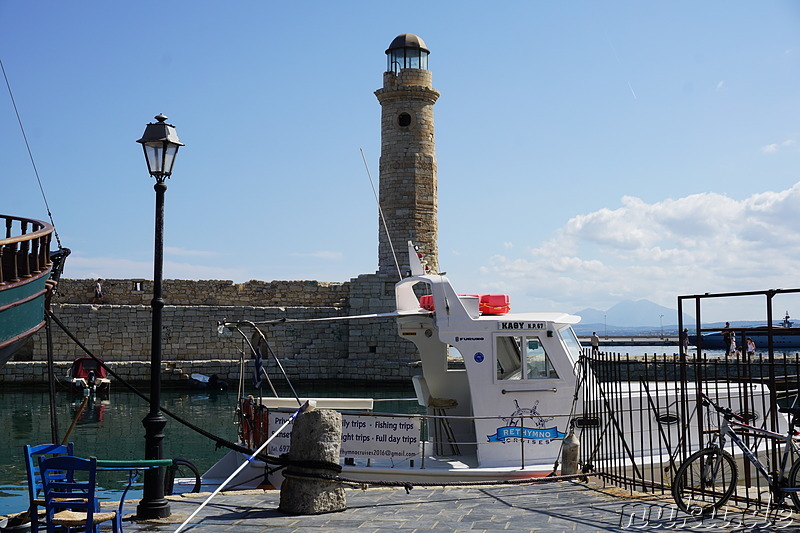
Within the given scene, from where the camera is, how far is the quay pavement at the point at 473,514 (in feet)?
19.6

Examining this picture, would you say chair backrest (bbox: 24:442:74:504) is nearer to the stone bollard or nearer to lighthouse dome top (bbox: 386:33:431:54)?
the stone bollard

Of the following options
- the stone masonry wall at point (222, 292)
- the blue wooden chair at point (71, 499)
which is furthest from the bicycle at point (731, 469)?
the stone masonry wall at point (222, 292)

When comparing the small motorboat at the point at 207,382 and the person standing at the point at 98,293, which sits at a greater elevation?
the person standing at the point at 98,293

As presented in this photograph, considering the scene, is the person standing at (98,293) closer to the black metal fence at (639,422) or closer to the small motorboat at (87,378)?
the small motorboat at (87,378)

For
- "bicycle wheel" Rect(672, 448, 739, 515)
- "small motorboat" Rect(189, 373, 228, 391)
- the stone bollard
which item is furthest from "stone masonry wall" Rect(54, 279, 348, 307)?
"bicycle wheel" Rect(672, 448, 739, 515)

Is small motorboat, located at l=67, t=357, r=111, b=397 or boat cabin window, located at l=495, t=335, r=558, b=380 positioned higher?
boat cabin window, located at l=495, t=335, r=558, b=380

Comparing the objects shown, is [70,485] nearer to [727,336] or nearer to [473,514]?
[473,514]

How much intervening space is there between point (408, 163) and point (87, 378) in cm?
1389

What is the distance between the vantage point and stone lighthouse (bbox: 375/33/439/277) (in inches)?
1206

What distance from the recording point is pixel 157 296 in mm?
6910

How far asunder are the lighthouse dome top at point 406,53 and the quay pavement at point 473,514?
2613cm

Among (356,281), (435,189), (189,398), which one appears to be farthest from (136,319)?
(435,189)

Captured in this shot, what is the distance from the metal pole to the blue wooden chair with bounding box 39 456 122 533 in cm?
114

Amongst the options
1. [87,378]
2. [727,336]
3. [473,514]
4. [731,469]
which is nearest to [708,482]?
[731,469]
